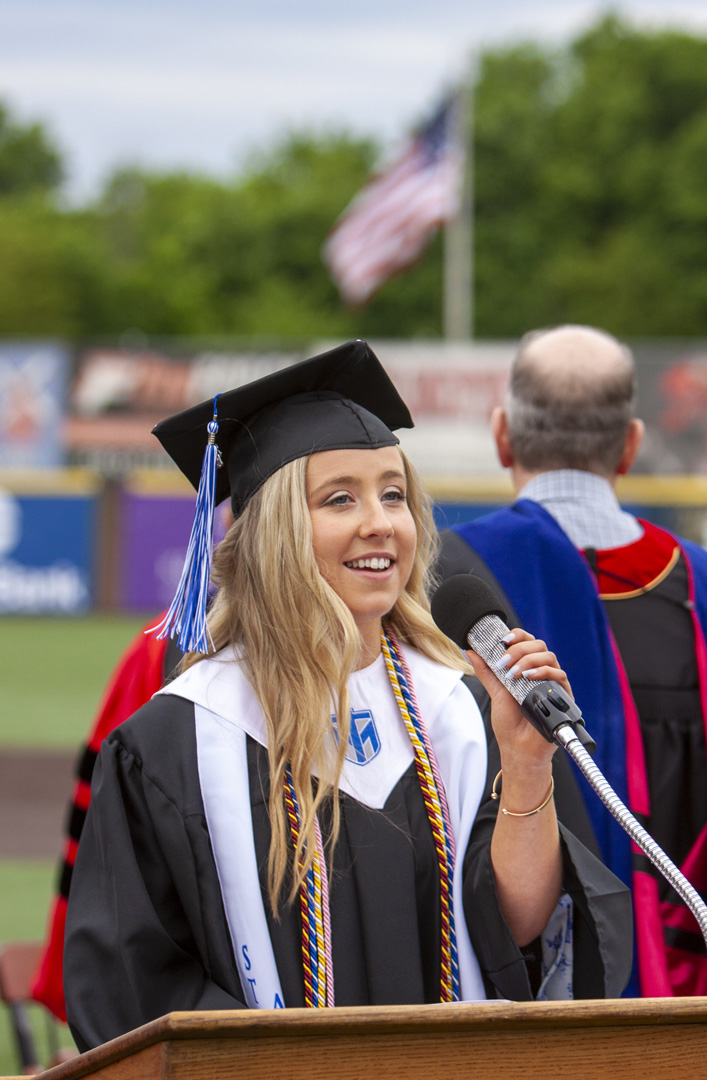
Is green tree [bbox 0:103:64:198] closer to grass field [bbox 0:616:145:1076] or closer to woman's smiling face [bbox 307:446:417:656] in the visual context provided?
grass field [bbox 0:616:145:1076]

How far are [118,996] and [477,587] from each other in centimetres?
73

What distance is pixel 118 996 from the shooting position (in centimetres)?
177

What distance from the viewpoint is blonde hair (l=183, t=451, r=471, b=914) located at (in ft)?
6.22

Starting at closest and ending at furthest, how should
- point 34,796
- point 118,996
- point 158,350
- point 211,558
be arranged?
1. point 118,996
2. point 211,558
3. point 34,796
4. point 158,350

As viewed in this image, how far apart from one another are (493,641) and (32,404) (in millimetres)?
19592

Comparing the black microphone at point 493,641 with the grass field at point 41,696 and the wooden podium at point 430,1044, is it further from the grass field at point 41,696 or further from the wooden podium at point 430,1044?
the grass field at point 41,696

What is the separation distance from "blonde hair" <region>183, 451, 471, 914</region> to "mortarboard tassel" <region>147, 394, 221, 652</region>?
3 centimetres

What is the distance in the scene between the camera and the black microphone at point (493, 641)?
5.32 feet

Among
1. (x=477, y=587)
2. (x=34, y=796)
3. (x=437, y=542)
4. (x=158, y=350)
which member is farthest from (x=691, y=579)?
(x=158, y=350)

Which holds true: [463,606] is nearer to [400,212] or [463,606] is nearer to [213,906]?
[213,906]

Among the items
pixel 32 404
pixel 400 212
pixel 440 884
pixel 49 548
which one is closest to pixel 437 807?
pixel 440 884

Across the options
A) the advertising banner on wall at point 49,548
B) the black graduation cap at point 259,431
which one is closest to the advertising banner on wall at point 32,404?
the advertising banner on wall at point 49,548

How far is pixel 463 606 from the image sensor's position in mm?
1853

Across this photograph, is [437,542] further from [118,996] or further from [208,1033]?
[208,1033]
